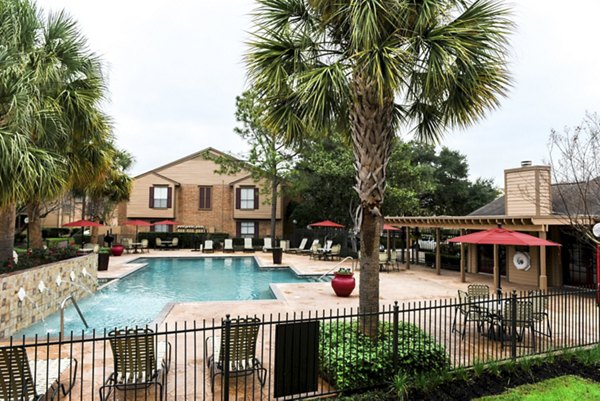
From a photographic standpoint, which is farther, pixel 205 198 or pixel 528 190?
pixel 205 198

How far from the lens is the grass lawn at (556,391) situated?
5.18 metres

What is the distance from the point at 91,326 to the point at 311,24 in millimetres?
8806

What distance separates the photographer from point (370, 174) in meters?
6.19

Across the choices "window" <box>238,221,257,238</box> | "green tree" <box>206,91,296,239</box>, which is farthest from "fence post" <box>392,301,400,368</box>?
"window" <box>238,221,257,238</box>

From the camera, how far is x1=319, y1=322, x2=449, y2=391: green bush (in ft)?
17.4

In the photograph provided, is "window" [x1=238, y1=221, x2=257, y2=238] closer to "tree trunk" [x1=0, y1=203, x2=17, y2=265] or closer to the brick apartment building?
the brick apartment building

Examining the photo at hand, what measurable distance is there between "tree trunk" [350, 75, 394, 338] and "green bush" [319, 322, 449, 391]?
41 cm

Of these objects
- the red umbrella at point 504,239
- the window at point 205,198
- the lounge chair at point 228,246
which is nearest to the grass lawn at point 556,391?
the red umbrella at point 504,239

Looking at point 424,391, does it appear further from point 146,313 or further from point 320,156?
point 320,156

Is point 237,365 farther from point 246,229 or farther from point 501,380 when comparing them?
point 246,229

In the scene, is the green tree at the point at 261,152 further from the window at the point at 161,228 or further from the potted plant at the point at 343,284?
the potted plant at the point at 343,284

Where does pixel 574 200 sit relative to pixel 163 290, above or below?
above

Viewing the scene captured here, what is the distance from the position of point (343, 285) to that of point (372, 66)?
8.05 m

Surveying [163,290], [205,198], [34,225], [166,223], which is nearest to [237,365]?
[163,290]
